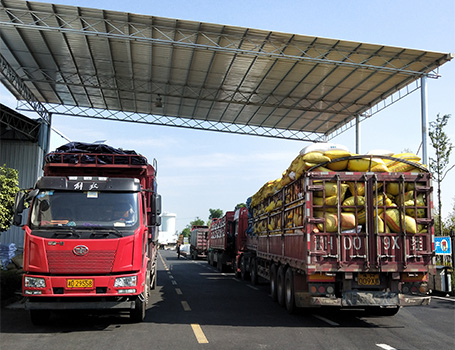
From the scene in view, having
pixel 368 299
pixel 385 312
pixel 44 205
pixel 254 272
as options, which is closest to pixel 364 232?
pixel 368 299

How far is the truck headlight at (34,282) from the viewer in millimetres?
8000

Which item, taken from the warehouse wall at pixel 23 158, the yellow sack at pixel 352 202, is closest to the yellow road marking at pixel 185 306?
the yellow sack at pixel 352 202

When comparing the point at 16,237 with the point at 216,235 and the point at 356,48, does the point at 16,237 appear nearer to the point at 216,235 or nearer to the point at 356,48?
the point at 216,235

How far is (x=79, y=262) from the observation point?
8.09 meters

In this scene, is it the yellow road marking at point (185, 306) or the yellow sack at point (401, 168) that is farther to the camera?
the yellow road marking at point (185, 306)

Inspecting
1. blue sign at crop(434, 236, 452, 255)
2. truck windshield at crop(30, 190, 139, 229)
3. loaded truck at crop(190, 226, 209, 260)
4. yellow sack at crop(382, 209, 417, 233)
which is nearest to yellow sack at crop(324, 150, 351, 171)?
yellow sack at crop(382, 209, 417, 233)

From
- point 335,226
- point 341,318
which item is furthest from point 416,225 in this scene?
point 341,318

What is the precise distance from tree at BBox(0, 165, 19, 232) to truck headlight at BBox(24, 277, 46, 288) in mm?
9324

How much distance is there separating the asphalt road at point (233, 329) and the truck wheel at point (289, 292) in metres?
0.20

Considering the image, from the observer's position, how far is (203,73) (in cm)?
2336

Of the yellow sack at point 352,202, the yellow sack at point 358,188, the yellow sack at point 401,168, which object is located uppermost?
the yellow sack at point 401,168

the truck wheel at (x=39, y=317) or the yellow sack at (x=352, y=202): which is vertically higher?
the yellow sack at (x=352, y=202)

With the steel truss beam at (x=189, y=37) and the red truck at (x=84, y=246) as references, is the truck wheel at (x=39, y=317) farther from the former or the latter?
the steel truss beam at (x=189, y=37)

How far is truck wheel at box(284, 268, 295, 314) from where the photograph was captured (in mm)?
10320
